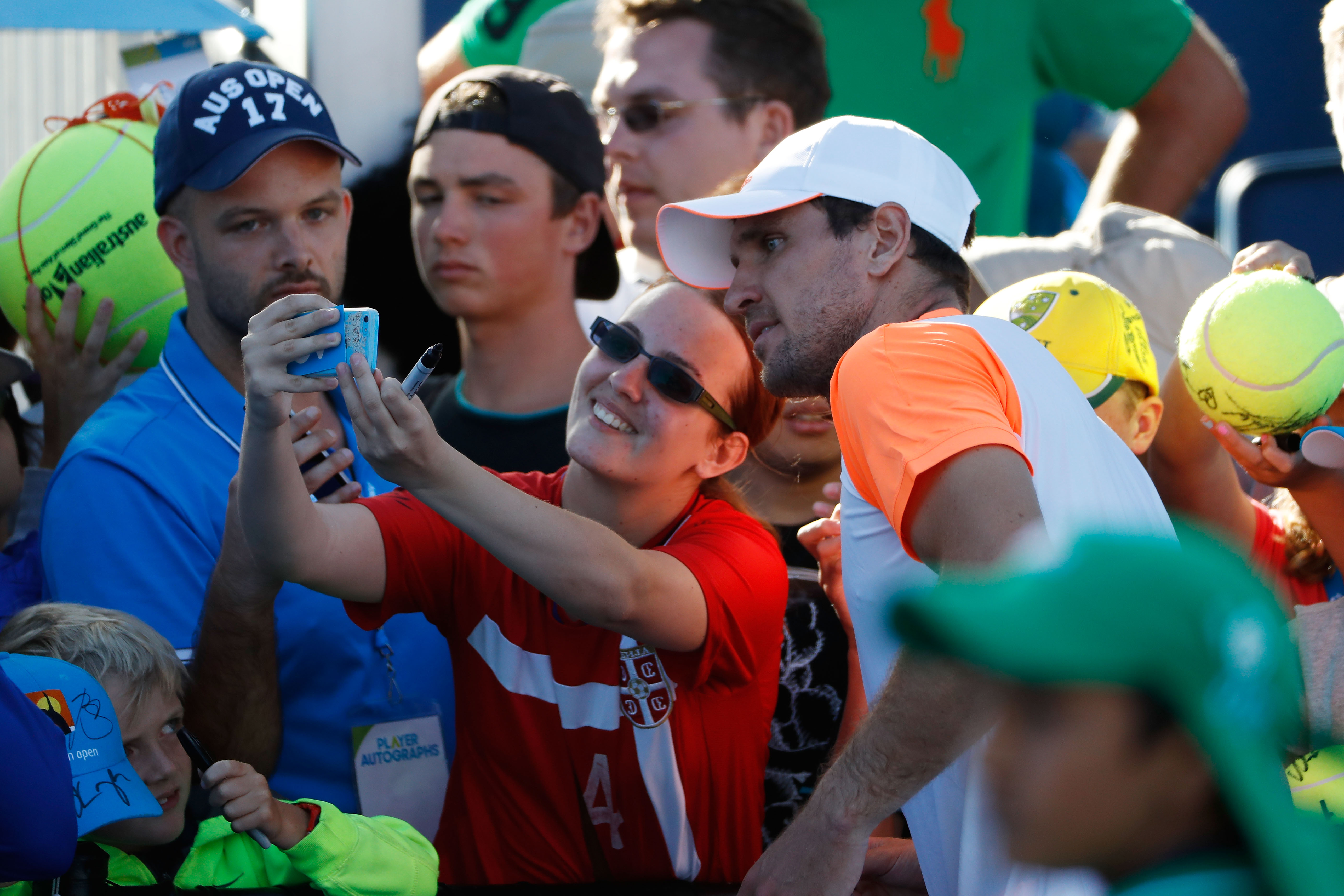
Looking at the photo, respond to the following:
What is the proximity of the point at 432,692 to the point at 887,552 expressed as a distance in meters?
1.25

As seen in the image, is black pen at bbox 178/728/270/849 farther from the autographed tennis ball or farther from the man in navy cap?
the autographed tennis ball

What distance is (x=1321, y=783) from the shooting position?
1.43m

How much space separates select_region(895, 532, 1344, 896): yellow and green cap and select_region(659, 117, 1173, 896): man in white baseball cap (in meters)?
0.69

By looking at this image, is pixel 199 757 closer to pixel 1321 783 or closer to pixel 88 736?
pixel 88 736

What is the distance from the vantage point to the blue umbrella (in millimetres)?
3055

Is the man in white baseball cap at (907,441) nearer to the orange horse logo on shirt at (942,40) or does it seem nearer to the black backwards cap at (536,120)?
the black backwards cap at (536,120)

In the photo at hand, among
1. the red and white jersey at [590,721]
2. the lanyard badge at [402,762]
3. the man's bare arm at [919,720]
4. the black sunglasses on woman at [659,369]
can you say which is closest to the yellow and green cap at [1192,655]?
the man's bare arm at [919,720]

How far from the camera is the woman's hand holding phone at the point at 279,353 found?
1.93m

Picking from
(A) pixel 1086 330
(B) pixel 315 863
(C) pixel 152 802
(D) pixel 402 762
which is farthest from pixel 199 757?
(A) pixel 1086 330

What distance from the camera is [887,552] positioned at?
196 cm

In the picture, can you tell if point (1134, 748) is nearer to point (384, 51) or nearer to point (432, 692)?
point (432, 692)

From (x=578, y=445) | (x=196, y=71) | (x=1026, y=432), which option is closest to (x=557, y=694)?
(x=578, y=445)

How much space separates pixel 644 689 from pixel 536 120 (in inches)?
77.1

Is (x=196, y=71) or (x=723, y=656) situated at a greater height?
(x=196, y=71)
